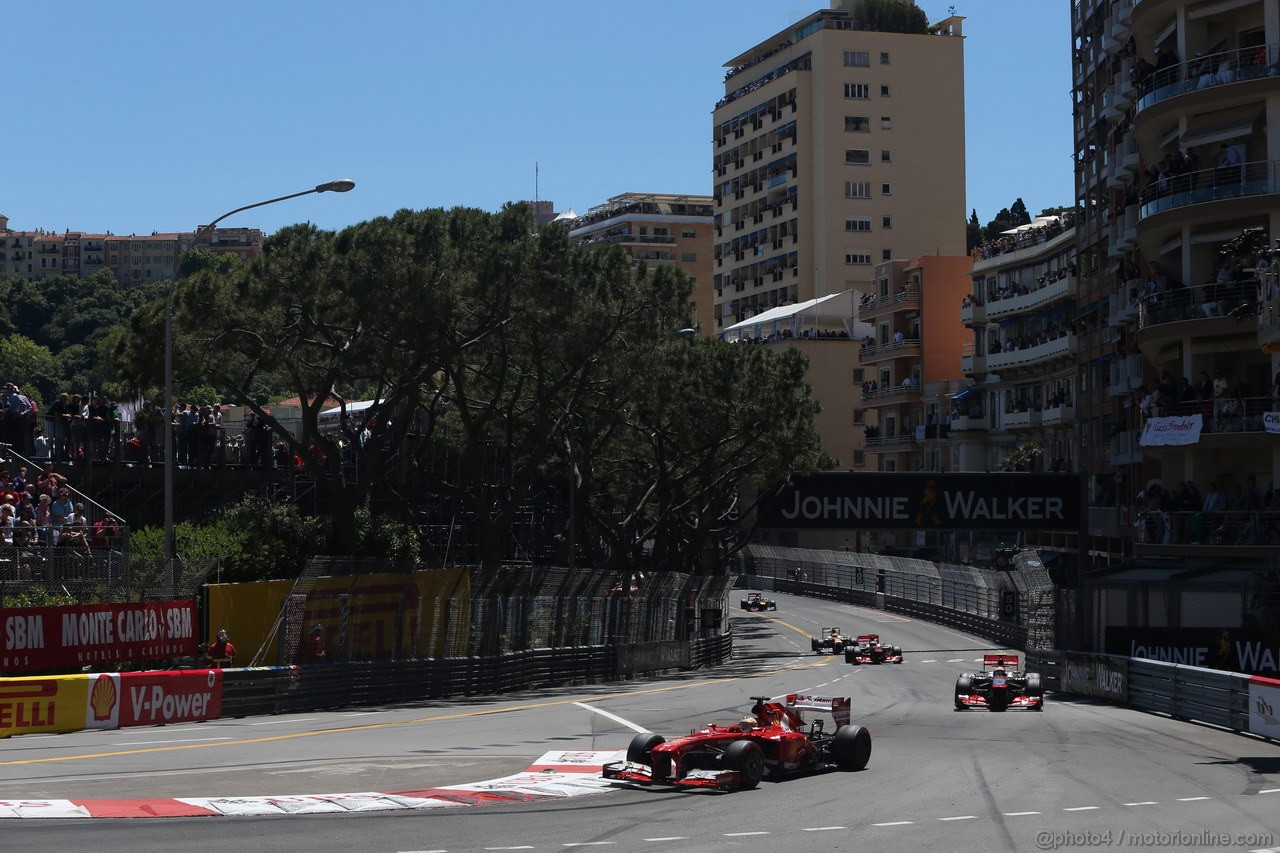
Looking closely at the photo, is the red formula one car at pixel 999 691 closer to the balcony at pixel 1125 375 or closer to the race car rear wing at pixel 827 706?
the race car rear wing at pixel 827 706

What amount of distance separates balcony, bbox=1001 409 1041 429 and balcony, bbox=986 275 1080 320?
513 cm

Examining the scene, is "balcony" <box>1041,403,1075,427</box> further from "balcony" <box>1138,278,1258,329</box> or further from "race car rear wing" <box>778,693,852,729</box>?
"race car rear wing" <box>778,693,852,729</box>

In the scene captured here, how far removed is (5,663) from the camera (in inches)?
982

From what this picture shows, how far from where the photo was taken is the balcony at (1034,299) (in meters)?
70.4

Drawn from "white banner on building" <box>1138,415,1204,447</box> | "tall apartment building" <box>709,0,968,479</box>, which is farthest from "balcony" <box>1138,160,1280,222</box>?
"tall apartment building" <box>709,0,968,479</box>

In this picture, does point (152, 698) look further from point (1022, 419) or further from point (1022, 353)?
point (1022, 419)

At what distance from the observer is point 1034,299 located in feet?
246

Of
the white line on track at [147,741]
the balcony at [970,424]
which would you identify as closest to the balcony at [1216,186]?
the white line on track at [147,741]

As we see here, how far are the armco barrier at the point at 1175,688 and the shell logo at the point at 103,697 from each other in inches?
761

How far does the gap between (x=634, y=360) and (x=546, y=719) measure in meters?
16.0

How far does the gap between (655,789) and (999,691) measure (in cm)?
1513

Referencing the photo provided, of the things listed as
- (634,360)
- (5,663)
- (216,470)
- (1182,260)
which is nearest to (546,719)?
(5,663)

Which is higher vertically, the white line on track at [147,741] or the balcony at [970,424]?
the balcony at [970,424]

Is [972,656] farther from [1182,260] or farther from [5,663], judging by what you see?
[5,663]
